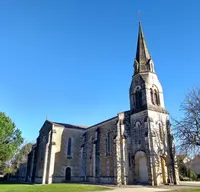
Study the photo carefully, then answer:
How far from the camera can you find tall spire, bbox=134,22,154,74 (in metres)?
34.1

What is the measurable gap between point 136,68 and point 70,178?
24200 mm

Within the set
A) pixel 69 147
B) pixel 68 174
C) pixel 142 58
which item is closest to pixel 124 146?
pixel 69 147

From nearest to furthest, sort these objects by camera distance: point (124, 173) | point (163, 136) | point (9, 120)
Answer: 1. point (124, 173)
2. point (163, 136)
3. point (9, 120)

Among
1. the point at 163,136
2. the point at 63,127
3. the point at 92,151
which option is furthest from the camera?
the point at 63,127

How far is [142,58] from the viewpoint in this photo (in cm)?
3528

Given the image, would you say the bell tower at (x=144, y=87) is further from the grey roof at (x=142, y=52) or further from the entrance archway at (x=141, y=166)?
the entrance archway at (x=141, y=166)

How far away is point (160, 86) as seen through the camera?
33406 millimetres

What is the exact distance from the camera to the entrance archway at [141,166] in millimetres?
27547

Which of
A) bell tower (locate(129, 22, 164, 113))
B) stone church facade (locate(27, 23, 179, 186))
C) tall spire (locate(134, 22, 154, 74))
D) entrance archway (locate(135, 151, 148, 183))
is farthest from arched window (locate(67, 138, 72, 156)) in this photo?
tall spire (locate(134, 22, 154, 74))

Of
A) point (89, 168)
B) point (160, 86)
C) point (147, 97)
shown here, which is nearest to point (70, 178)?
point (89, 168)

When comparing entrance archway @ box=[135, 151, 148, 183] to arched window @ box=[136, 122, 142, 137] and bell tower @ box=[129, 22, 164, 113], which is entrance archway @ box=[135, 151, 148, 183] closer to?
arched window @ box=[136, 122, 142, 137]

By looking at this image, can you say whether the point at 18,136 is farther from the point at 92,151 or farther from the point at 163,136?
the point at 163,136

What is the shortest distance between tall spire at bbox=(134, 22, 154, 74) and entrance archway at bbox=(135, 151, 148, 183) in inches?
570

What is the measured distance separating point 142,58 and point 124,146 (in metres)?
16.4
